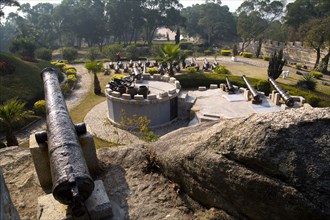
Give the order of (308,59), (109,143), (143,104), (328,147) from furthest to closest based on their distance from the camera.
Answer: (308,59), (143,104), (109,143), (328,147)

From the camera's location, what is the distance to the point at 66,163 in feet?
12.8

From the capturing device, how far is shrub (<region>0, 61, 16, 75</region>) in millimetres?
24000

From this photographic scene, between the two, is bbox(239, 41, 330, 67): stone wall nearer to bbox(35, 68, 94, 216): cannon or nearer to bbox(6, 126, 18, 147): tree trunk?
bbox(6, 126, 18, 147): tree trunk

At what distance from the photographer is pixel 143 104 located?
16.3 meters

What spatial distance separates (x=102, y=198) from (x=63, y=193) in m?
0.95

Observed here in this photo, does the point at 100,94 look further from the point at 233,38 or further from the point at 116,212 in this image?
the point at 233,38

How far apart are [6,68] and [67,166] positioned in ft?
81.8

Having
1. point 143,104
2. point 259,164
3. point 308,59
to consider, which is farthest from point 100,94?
point 308,59

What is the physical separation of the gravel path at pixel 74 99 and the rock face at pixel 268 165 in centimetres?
1502

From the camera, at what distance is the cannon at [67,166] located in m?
3.60

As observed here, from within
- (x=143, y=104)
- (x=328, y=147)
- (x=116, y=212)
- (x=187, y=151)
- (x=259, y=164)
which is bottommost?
(x=143, y=104)

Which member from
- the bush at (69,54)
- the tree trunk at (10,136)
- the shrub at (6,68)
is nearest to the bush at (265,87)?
the tree trunk at (10,136)

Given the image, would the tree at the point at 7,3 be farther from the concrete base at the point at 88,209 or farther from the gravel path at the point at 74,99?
the concrete base at the point at 88,209

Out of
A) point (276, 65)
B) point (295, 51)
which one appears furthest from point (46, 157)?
point (295, 51)
